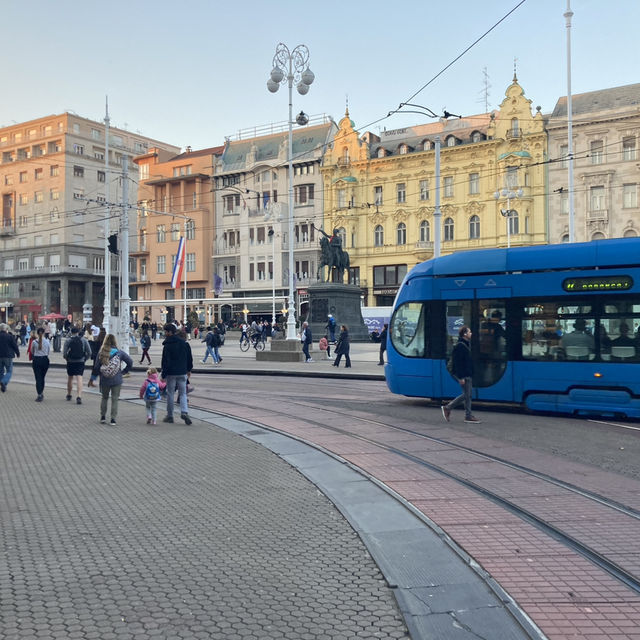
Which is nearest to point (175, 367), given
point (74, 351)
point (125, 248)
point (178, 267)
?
point (74, 351)

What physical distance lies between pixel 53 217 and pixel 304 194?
28.9 meters

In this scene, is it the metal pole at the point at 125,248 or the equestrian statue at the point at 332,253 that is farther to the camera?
the equestrian statue at the point at 332,253

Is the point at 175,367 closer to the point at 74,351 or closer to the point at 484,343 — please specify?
the point at 74,351

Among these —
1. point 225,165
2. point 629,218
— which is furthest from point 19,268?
point 629,218

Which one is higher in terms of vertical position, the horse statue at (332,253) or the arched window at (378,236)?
A: the arched window at (378,236)

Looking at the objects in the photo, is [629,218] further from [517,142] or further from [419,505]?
[419,505]

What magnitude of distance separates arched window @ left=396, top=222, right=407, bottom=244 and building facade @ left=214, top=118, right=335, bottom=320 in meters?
7.26

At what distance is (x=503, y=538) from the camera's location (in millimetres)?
5215

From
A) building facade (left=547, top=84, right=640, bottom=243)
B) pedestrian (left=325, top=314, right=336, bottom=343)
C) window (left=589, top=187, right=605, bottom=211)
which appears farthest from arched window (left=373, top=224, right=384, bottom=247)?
pedestrian (left=325, top=314, right=336, bottom=343)

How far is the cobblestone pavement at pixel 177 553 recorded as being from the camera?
374cm

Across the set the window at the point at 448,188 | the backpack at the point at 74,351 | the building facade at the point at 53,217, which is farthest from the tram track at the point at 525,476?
the building facade at the point at 53,217

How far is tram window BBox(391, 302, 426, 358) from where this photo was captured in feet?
42.5

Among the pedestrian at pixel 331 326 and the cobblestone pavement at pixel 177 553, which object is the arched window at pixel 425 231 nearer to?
the pedestrian at pixel 331 326

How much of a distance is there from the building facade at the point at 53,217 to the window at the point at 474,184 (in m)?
36.3
